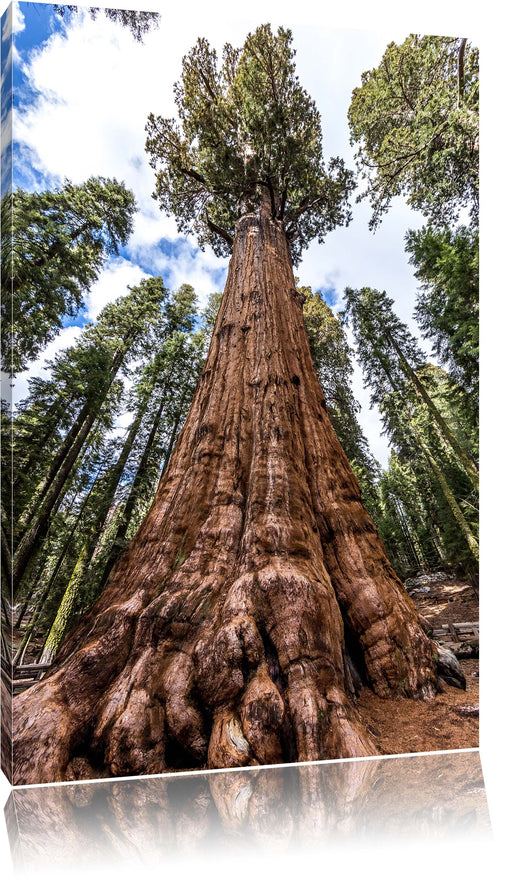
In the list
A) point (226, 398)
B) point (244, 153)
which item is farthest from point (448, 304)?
point (226, 398)

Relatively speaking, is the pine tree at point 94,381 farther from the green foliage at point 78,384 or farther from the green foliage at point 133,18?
the green foliage at point 133,18

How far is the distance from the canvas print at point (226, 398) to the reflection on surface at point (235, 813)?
99 millimetres

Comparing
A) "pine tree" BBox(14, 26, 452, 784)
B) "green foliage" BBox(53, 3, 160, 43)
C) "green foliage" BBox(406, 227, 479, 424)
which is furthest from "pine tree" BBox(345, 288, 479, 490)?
"green foliage" BBox(53, 3, 160, 43)

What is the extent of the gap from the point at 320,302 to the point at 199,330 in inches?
122

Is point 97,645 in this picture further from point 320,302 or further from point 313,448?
point 320,302

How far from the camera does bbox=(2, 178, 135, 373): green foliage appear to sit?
2660 millimetres

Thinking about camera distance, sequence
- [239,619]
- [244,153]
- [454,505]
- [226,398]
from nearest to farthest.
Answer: [239,619]
[226,398]
[244,153]
[454,505]

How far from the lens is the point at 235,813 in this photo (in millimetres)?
1725

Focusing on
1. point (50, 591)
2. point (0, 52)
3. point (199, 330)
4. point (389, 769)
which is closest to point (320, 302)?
point (199, 330)

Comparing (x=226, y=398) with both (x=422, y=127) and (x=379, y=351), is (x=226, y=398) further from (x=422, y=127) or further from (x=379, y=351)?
→ (x=379, y=351)

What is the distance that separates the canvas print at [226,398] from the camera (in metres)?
2.07

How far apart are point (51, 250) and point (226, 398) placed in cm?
243

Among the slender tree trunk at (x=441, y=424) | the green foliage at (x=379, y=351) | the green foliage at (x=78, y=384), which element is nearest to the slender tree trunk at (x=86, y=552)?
the green foliage at (x=78, y=384)

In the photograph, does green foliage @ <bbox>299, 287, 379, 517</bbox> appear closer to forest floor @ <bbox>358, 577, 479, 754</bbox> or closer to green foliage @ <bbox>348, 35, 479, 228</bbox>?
green foliage @ <bbox>348, 35, 479, 228</bbox>
